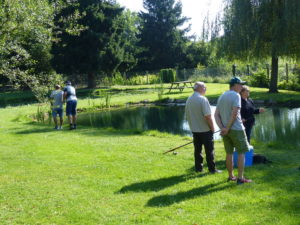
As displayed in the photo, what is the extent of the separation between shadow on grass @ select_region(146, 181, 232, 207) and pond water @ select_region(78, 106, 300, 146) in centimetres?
575

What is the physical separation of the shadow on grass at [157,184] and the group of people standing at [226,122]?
0.36 meters

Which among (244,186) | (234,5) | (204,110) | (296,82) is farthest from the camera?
(296,82)

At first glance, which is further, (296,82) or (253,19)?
(296,82)

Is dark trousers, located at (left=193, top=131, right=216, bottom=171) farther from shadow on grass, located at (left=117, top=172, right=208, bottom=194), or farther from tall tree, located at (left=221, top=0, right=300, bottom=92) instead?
tall tree, located at (left=221, top=0, right=300, bottom=92)

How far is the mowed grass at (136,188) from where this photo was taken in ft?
15.8

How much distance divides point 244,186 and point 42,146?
20.7 feet

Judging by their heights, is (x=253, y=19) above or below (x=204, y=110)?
above

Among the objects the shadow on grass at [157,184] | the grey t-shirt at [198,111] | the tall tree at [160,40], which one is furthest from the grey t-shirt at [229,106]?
the tall tree at [160,40]

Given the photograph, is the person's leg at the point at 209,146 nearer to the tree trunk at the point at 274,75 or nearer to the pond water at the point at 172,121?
the pond water at the point at 172,121

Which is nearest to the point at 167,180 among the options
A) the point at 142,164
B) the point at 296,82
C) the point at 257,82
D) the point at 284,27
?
the point at 142,164

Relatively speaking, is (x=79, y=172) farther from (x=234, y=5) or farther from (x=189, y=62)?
(x=189, y=62)

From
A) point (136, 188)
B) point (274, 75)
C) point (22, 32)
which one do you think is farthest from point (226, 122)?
point (274, 75)

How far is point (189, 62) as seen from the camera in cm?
4975

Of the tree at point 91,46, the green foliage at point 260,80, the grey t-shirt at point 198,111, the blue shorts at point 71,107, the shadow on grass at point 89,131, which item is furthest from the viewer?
the tree at point 91,46
